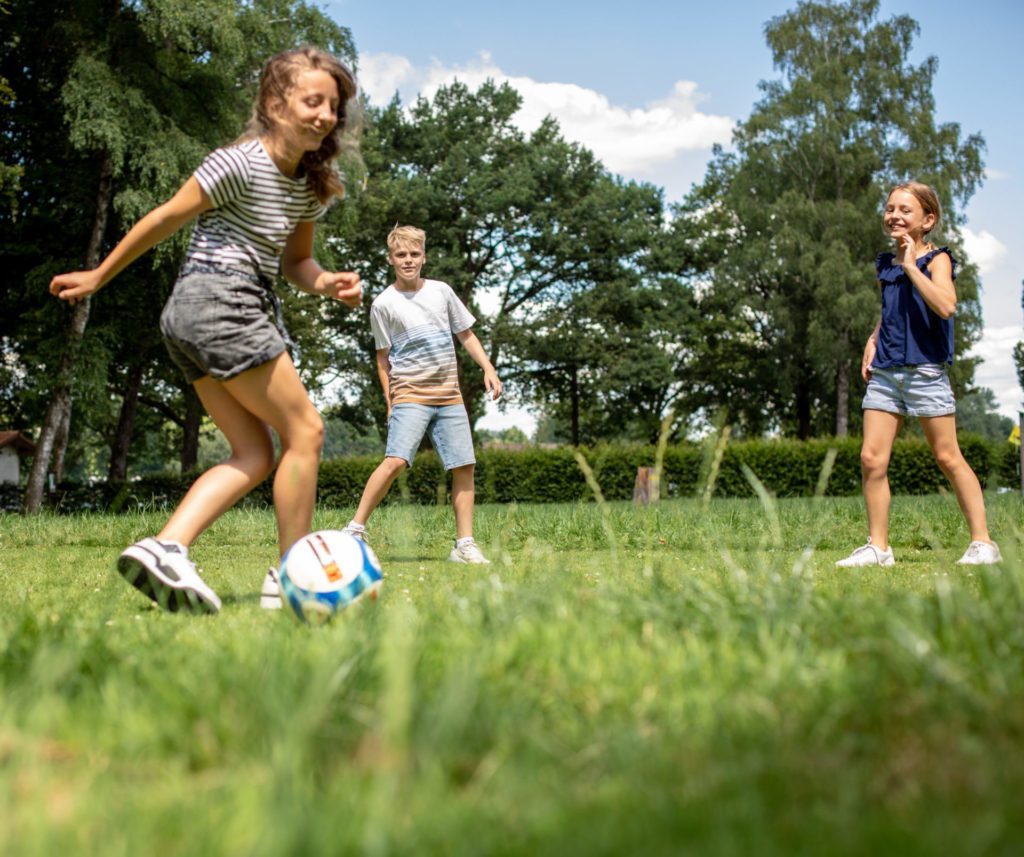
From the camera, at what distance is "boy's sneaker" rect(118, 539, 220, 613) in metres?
3.70

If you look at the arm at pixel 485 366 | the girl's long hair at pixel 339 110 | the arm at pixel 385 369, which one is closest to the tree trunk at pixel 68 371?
the arm at pixel 385 369

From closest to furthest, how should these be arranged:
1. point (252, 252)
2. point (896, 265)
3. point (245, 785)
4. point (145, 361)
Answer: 1. point (245, 785)
2. point (252, 252)
3. point (896, 265)
4. point (145, 361)

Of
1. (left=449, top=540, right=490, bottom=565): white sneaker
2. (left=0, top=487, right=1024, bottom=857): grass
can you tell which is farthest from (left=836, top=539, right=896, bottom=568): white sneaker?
(left=0, top=487, right=1024, bottom=857): grass

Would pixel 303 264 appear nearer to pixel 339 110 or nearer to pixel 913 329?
pixel 339 110

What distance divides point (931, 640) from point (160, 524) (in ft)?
24.9

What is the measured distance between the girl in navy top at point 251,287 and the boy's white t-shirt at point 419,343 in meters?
2.62

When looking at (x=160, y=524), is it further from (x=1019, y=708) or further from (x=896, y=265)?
(x=1019, y=708)

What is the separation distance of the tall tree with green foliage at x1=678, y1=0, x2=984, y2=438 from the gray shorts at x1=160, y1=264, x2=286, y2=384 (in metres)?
34.6

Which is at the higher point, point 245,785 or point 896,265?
point 896,265

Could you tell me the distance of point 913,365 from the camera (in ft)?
19.8

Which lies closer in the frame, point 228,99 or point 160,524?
point 160,524

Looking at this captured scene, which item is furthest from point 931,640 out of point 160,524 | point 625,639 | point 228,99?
point 228,99

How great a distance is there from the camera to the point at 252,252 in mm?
4141

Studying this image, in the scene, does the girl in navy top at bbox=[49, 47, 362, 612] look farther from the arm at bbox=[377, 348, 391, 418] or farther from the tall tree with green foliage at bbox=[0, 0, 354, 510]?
the tall tree with green foliage at bbox=[0, 0, 354, 510]
